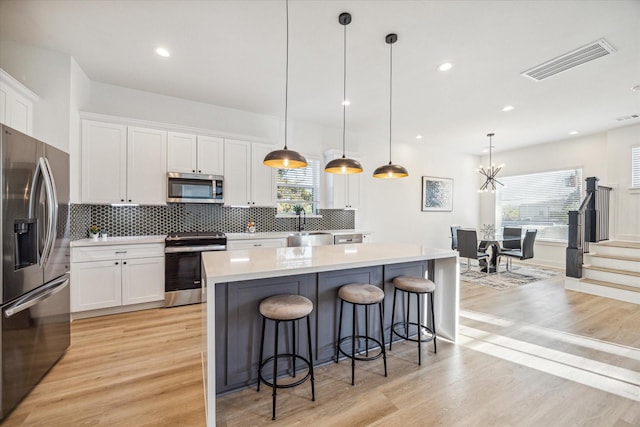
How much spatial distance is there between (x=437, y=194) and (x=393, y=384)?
594cm

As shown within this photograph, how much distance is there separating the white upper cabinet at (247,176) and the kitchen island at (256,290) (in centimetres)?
198

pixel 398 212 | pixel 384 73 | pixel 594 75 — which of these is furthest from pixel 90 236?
pixel 594 75

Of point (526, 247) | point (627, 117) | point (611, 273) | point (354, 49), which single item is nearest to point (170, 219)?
point (354, 49)

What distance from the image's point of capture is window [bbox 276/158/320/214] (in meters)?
4.95

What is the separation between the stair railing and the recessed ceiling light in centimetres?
659

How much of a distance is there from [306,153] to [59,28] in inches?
136

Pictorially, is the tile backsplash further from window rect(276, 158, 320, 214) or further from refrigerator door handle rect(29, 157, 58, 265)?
refrigerator door handle rect(29, 157, 58, 265)

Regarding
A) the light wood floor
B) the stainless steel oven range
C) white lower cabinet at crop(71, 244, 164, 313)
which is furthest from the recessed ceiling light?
the light wood floor

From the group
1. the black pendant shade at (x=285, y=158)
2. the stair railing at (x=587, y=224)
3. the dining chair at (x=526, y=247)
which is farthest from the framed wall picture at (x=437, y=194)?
the black pendant shade at (x=285, y=158)

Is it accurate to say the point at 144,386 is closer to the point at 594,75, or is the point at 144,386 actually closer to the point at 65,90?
the point at 65,90

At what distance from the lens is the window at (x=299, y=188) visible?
4.95m

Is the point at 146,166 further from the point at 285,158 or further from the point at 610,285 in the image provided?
the point at 610,285

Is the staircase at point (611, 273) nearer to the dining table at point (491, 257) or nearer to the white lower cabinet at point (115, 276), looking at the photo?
the dining table at point (491, 257)

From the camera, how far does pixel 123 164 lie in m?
3.54
